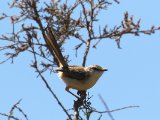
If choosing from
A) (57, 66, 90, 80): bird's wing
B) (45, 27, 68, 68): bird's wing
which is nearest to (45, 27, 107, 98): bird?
(57, 66, 90, 80): bird's wing

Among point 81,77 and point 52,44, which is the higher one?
point 81,77

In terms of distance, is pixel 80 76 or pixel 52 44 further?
pixel 80 76

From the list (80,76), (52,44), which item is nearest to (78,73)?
(80,76)

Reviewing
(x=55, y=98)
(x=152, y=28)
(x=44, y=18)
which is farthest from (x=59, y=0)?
(x=55, y=98)

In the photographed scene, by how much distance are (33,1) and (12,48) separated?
929 mm

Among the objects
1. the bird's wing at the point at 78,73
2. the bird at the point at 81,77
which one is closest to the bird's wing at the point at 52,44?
the bird at the point at 81,77

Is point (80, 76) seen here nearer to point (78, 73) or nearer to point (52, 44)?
point (78, 73)

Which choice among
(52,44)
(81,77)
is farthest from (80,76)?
(52,44)

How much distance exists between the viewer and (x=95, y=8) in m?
4.80

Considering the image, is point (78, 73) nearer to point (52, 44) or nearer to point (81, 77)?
point (81, 77)

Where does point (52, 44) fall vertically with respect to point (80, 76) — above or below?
below

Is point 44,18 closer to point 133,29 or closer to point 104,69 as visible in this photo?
point 133,29

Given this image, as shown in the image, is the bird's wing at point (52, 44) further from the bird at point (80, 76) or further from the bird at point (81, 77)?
the bird at point (81, 77)

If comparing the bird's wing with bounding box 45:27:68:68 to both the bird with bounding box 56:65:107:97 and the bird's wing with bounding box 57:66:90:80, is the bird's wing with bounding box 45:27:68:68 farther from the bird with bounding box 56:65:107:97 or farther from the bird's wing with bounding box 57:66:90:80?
the bird's wing with bounding box 57:66:90:80
